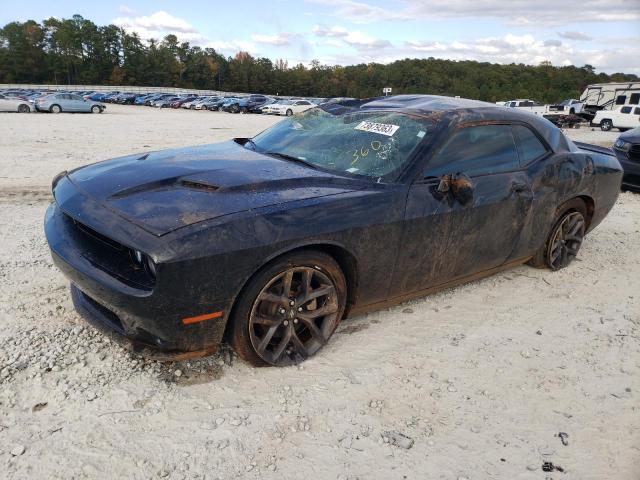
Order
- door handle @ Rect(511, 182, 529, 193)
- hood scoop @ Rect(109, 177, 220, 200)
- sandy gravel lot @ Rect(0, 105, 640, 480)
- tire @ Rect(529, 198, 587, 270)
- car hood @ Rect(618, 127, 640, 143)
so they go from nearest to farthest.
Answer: sandy gravel lot @ Rect(0, 105, 640, 480) → hood scoop @ Rect(109, 177, 220, 200) → door handle @ Rect(511, 182, 529, 193) → tire @ Rect(529, 198, 587, 270) → car hood @ Rect(618, 127, 640, 143)

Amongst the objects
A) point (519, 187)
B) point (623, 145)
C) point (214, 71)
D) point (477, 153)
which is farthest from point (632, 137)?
point (214, 71)

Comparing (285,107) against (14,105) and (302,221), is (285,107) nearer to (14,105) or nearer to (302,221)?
(14,105)

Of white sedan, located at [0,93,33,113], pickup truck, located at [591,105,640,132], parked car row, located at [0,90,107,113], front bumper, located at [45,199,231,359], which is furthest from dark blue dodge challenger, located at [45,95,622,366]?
parked car row, located at [0,90,107,113]

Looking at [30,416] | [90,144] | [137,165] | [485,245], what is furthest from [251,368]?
[90,144]

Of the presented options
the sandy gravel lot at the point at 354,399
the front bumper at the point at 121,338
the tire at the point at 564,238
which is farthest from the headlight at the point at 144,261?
the tire at the point at 564,238

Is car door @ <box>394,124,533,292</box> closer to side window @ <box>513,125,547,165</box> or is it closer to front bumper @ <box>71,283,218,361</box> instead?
side window @ <box>513,125,547,165</box>

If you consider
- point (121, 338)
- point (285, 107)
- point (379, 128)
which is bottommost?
point (285, 107)

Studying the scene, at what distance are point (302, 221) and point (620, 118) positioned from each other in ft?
92.9

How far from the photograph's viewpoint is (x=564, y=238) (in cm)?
475

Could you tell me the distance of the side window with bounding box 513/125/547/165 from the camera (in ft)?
13.1

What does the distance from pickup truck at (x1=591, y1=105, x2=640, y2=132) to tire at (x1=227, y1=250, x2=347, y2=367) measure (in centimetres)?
2710

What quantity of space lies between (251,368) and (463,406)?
1219mm

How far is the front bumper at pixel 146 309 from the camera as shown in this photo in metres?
2.39

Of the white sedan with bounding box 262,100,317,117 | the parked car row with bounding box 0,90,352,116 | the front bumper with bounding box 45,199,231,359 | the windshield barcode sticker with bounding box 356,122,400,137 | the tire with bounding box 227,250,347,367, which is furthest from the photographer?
the white sedan with bounding box 262,100,317,117
